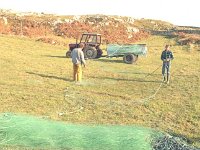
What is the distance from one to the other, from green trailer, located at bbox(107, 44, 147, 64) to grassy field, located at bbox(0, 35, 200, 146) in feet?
2.74

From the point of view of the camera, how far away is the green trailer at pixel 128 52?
3014cm

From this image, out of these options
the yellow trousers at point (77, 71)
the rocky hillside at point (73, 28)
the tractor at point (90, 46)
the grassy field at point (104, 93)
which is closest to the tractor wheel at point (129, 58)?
the grassy field at point (104, 93)

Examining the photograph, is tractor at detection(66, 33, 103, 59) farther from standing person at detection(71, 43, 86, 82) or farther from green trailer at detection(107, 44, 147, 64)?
standing person at detection(71, 43, 86, 82)

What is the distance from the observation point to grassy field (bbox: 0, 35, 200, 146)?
1540 cm

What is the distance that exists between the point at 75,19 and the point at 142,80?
40507 mm

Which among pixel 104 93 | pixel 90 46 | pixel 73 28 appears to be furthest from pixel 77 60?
pixel 73 28

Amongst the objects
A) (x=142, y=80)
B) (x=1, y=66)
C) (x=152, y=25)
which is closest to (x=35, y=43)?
(x=1, y=66)

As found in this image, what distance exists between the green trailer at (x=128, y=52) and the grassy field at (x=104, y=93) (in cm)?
84

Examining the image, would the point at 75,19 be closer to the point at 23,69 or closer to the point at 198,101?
the point at 23,69

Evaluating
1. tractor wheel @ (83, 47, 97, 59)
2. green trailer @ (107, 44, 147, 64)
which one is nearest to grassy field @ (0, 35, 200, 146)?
green trailer @ (107, 44, 147, 64)

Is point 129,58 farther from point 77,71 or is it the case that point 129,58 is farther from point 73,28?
point 73,28

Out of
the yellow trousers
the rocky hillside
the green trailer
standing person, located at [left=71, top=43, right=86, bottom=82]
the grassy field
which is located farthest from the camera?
the rocky hillside

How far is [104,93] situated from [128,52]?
459 inches

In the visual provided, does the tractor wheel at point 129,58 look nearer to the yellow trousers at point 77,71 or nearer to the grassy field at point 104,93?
the grassy field at point 104,93
